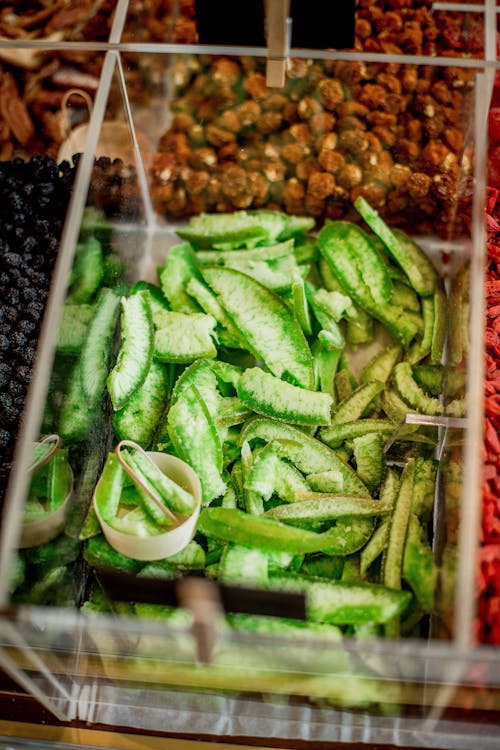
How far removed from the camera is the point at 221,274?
1530 mm

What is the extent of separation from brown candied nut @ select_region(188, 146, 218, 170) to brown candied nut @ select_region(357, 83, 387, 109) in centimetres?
34

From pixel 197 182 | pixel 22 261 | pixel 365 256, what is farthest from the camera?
pixel 197 182

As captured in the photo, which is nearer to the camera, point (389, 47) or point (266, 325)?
point (266, 325)

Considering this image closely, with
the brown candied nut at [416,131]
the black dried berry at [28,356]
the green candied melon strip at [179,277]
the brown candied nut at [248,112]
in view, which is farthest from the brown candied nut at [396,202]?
the black dried berry at [28,356]

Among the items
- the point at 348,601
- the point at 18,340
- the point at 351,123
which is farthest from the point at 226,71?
the point at 348,601

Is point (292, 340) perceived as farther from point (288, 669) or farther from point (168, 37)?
point (168, 37)

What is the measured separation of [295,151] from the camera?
1.63 m

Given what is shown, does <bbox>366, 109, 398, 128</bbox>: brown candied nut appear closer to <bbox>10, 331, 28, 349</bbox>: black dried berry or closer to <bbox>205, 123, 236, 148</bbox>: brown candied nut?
<bbox>205, 123, 236, 148</bbox>: brown candied nut

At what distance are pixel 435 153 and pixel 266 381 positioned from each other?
0.63 metres

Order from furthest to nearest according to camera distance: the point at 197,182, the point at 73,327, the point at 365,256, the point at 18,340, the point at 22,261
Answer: the point at 197,182 < the point at 365,256 < the point at 22,261 < the point at 18,340 < the point at 73,327

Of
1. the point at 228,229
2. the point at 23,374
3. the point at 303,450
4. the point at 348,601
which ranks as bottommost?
the point at 348,601

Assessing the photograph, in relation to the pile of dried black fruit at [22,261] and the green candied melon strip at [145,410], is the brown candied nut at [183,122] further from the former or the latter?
the green candied melon strip at [145,410]

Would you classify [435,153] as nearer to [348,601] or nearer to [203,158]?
[203,158]

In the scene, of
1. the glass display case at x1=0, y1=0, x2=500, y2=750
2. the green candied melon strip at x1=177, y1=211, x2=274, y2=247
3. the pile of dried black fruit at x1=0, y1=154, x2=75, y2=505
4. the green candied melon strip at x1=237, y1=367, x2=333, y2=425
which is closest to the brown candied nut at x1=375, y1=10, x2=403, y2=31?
the glass display case at x1=0, y1=0, x2=500, y2=750
